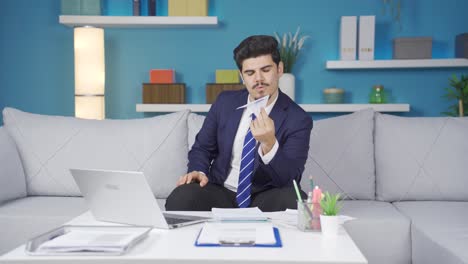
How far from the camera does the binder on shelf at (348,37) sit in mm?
4012

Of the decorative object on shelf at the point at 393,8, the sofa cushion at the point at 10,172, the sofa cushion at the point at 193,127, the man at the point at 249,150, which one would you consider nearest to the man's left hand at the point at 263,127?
the man at the point at 249,150

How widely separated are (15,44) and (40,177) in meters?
1.77

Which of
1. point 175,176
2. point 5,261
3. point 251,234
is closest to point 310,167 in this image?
point 175,176

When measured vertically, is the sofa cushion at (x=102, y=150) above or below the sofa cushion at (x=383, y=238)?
above

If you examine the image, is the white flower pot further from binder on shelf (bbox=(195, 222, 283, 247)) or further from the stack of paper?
the stack of paper

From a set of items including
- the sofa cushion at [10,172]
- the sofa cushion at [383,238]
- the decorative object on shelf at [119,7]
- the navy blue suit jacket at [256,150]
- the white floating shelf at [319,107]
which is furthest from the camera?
the decorative object on shelf at [119,7]

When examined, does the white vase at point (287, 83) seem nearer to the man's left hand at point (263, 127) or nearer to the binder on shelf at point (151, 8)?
the binder on shelf at point (151, 8)

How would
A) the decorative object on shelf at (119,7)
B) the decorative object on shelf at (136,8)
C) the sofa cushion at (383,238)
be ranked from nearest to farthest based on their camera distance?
1. the sofa cushion at (383,238)
2. the decorative object on shelf at (136,8)
3. the decorative object on shelf at (119,7)

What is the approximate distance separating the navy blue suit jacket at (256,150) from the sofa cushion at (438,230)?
52cm

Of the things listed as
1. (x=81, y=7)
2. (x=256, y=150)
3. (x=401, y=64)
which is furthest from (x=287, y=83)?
(x=256, y=150)

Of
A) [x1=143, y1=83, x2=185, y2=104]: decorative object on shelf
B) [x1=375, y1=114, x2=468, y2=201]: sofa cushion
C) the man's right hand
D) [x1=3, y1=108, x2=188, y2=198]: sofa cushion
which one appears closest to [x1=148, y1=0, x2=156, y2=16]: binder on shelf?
[x1=143, y1=83, x2=185, y2=104]: decorative object on shelf

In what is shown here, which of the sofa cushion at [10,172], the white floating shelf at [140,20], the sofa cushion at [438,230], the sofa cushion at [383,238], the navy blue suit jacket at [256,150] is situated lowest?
the sofa cushion at [383,238]

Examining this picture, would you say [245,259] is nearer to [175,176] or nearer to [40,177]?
[175,176]

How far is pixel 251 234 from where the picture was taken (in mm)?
1522
